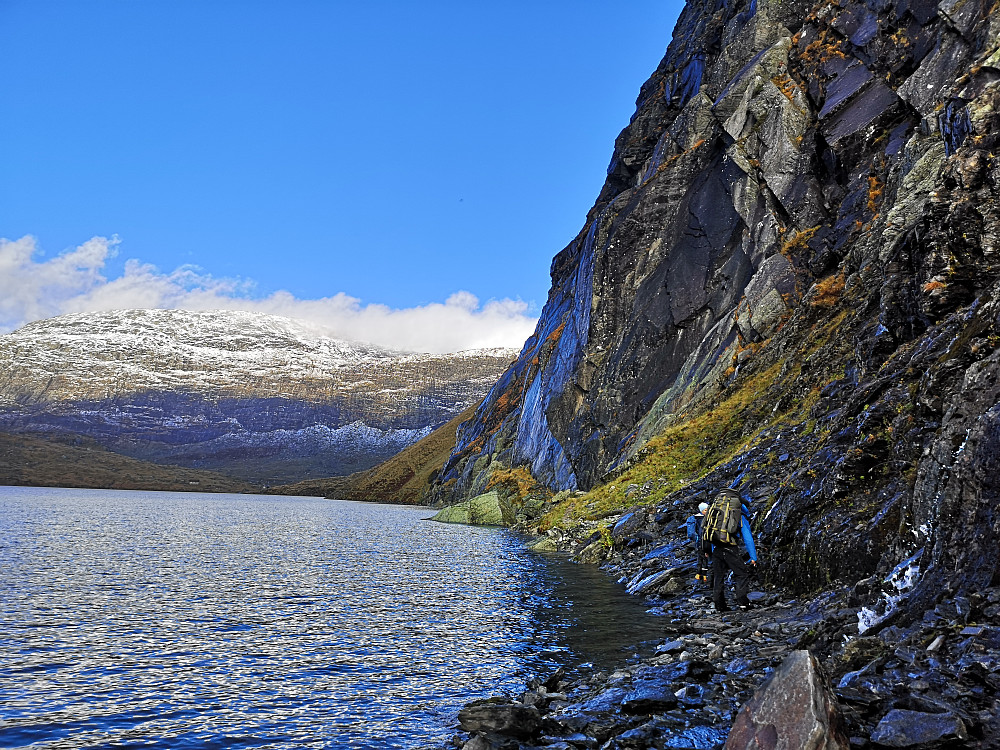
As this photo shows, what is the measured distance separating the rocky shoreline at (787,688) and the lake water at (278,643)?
1.25 meters

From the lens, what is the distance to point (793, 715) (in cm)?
631

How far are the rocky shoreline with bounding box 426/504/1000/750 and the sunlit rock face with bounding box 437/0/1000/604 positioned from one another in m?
1.01

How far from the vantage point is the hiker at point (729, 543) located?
1512 centimetres

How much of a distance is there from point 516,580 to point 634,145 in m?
58.7

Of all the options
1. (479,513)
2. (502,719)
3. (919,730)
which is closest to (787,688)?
(919,730)

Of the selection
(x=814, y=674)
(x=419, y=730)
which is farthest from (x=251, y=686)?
(x=814, y=674)

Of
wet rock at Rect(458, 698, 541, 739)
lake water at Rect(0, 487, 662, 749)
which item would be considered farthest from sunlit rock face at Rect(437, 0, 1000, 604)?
lake water at Rect(0, 487, 662, 749)

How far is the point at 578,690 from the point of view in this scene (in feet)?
36.3

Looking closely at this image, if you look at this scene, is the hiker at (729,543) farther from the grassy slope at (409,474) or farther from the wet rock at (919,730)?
the grassy slope at (409,474)

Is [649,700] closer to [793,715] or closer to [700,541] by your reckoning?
[793,715]

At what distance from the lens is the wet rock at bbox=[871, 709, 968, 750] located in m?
6.25

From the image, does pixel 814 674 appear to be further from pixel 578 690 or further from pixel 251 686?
pixel 251 686

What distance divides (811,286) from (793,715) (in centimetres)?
3258

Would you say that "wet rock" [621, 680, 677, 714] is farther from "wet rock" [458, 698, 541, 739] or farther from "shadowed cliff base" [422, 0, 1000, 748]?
"wet rock" [458, 698, 541, 739]
